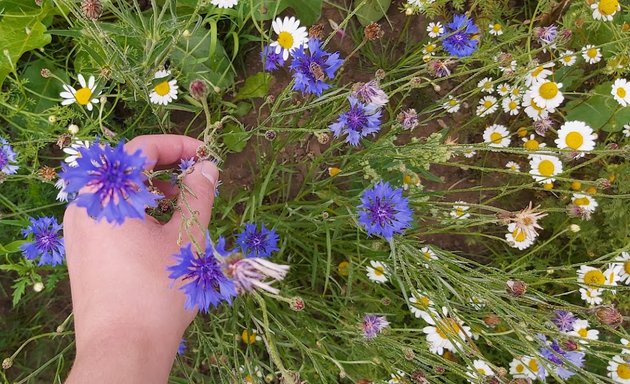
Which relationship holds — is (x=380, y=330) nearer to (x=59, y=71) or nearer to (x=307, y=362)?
(x=307, y=362)

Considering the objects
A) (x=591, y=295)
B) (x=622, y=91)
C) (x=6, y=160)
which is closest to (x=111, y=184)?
(x=6, y=160)

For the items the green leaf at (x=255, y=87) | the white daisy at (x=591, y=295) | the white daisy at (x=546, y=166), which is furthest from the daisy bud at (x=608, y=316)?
the green leaf at (x=255, y=87)

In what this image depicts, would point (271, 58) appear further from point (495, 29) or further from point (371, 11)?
point (495, 29)

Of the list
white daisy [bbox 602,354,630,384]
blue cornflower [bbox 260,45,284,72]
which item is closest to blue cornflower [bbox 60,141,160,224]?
blue cornflower [bbox 260,45,284,72]

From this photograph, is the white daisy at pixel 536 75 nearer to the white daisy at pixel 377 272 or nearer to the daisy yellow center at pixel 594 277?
the daisy yellow center at pixel 594 277

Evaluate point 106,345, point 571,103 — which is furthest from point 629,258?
point 106,345

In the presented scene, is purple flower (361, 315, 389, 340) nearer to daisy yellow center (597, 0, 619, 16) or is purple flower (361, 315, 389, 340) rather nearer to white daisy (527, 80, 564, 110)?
white daisy (527, 80, 564, 110)
